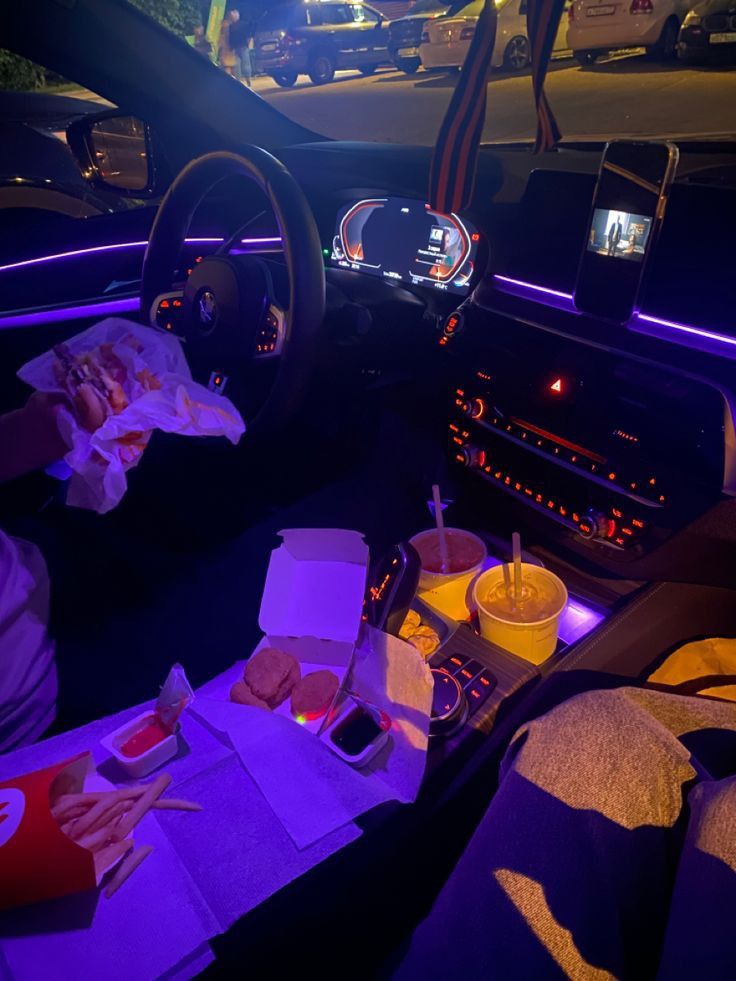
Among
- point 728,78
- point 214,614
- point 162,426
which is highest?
point 728,78

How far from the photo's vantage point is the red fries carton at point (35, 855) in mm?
935

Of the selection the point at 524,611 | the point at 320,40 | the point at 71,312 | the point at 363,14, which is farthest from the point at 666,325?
the point at 320,40

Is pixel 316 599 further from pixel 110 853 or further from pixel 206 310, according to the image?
pixel 206 310

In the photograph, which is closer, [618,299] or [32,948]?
[32,948]

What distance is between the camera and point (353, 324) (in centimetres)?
214

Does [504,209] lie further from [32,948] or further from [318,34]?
[318,34]

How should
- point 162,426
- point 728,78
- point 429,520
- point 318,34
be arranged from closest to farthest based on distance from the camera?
1. point 162,426
2. point 429,520
3. point 728,78
4. point 318,34

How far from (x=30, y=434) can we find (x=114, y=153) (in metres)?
2.11

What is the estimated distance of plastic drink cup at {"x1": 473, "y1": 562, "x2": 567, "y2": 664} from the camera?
1.62 metres

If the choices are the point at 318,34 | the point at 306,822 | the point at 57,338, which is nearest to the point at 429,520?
the point at 306,822

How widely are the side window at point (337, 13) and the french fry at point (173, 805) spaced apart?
15834mm

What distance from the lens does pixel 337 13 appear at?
1366cm

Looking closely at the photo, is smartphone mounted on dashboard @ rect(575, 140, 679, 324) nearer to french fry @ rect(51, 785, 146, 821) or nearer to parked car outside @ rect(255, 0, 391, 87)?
french fry @ rect(51, 785, 146, 821)

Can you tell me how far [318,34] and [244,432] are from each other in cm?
1540
